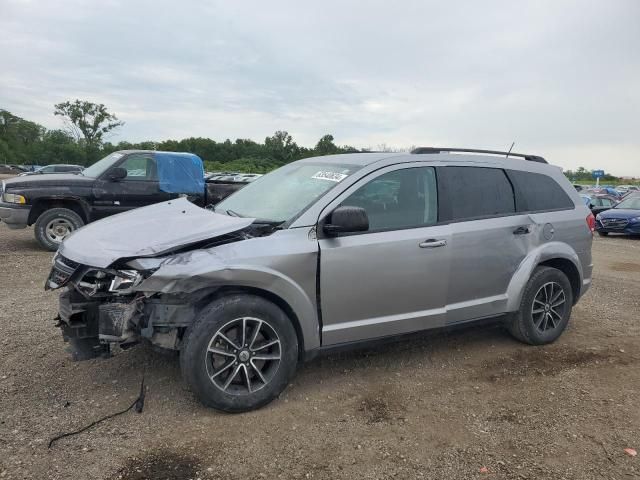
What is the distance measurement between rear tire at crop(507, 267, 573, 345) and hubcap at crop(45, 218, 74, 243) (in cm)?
780

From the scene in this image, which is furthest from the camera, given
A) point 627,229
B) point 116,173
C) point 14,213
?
point 627,229

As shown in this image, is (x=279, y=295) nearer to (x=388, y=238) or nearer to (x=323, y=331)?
(x=323, y=331)

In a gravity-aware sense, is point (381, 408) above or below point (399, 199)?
below

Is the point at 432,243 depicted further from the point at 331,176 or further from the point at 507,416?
the point at 507,416

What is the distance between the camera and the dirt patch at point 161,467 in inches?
107

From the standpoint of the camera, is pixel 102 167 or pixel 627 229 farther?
pixel 627 229

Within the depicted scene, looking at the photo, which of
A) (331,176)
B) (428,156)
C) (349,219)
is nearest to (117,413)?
(349,219)

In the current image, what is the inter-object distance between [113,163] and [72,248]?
659 centimetres

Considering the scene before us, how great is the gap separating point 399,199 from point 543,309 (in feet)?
6.50

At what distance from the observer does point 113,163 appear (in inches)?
377

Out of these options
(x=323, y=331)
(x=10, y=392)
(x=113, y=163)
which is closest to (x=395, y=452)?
(x=323, y=331)

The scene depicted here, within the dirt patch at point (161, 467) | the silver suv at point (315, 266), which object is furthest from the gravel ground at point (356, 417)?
the silver suv at point (315, 266)

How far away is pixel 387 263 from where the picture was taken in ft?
12.4

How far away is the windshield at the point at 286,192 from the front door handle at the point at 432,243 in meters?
0.79
